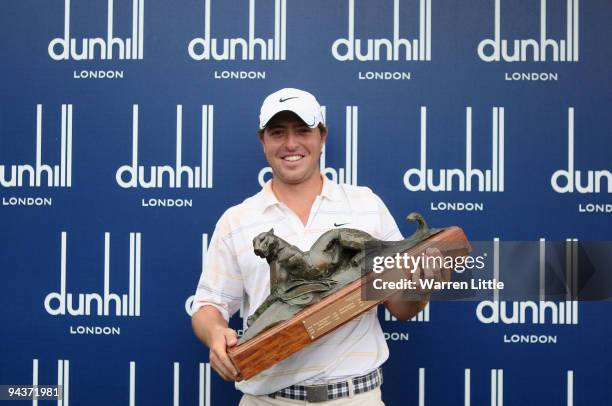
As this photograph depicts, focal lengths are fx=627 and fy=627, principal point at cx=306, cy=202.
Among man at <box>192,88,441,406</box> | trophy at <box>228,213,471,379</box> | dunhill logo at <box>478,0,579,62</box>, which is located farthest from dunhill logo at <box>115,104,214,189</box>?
dunhill logo at <box>478,0,579,62</box>

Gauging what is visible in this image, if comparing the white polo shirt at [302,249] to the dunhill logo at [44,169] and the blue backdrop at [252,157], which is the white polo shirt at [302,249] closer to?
the blue backdrop at [252,157]

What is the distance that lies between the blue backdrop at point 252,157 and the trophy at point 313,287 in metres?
0.55

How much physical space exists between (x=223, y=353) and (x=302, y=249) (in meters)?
0.35

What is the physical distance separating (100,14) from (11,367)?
52.8 inches

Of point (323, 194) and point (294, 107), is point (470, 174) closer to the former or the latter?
point (323, 194)

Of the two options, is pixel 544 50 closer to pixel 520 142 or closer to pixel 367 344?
pixel 520 142

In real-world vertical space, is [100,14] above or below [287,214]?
above

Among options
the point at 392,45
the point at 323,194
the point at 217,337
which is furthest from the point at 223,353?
the point at 392,45

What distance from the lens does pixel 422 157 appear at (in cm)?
227

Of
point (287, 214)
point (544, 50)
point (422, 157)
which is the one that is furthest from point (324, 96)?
point (544, 50)

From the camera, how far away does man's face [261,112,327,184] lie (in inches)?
70.3

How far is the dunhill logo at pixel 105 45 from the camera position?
7.54ft

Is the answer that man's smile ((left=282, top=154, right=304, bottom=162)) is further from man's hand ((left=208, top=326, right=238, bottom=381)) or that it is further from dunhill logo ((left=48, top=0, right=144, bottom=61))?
dunhill logo ((left=48, top=0, right=144, bottom=61))

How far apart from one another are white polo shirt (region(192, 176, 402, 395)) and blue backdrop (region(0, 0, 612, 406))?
1.48 feet
